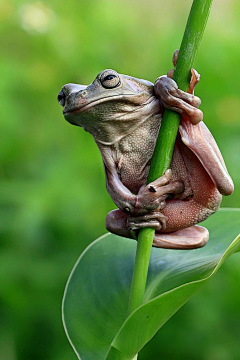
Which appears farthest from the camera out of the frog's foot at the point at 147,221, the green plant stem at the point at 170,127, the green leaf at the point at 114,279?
the green leaf at the point at 114,279

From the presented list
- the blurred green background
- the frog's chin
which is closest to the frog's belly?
the frog's chin

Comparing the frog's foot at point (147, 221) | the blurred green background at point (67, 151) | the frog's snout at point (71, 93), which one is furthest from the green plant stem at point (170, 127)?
the blurred green background at point (67, 151)

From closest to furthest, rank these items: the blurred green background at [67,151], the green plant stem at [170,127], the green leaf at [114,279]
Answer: the green plant stem at [170,127] → the green leaf at [114,279] → the blurred green background at [67,151]

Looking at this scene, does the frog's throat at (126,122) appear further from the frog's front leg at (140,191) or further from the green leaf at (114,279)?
the green leaf at (114,279)

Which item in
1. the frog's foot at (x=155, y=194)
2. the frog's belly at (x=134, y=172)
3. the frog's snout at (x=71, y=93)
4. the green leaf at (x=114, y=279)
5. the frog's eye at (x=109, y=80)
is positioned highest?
the frog's eye at (x=109, y=80)

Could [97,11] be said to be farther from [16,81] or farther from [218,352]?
[218,352]

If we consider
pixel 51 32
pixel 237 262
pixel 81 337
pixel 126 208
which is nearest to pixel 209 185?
pixel 126 208

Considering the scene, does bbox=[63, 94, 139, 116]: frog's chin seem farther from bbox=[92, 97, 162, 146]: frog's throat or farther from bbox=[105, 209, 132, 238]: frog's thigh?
bbox=[105, 209, 132, 238]: frog's thigh
